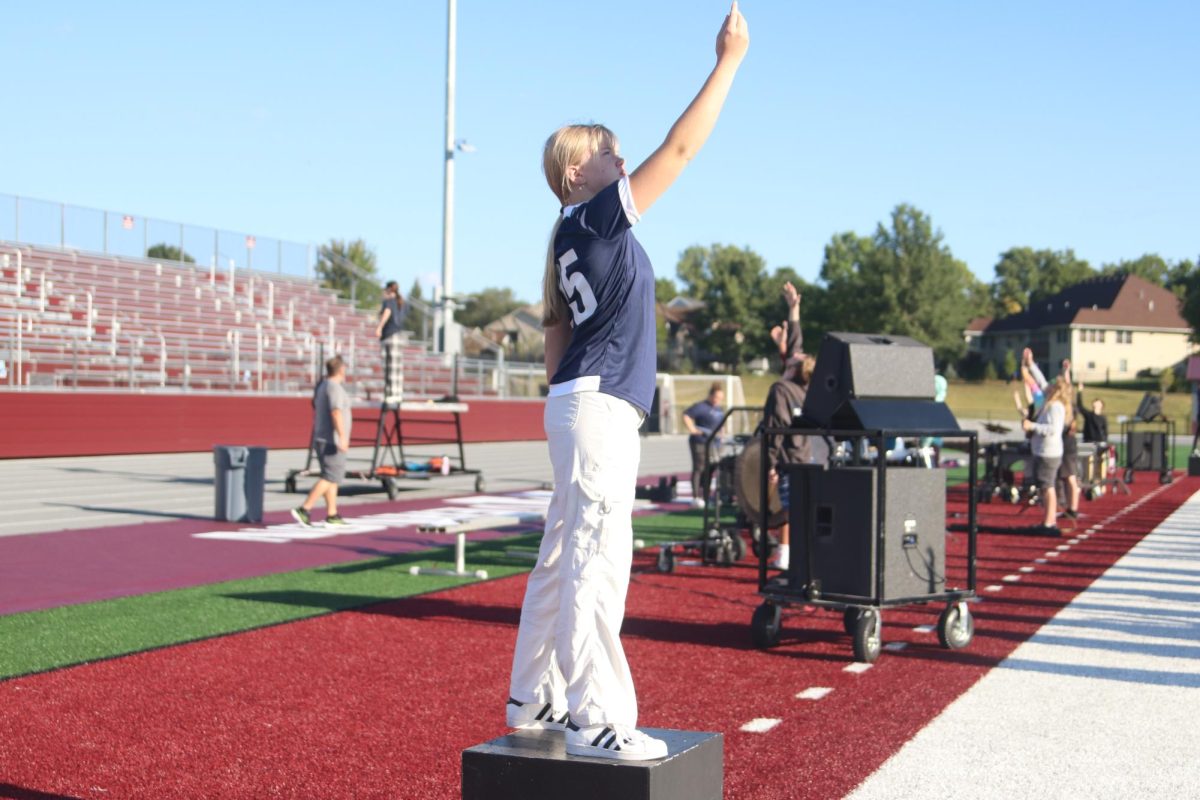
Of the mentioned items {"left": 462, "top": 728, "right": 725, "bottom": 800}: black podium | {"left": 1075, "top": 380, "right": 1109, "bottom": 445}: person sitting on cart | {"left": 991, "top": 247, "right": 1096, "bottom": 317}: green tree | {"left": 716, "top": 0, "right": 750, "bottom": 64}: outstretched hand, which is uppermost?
{"left": 991, "top": 247, "right": 1096, "bottom": 317}: green tree

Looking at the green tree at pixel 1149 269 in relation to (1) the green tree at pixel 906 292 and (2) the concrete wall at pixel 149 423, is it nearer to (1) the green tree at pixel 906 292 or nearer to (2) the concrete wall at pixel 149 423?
(1) the green tree at pixel 906 292

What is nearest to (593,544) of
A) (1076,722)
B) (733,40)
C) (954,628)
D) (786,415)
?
(733,40)

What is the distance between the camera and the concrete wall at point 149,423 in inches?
1004

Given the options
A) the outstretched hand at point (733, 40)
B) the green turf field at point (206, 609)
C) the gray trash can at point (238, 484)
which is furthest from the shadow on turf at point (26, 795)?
the gray trash can at point (238, 484)

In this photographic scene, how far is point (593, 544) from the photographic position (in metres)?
3.58

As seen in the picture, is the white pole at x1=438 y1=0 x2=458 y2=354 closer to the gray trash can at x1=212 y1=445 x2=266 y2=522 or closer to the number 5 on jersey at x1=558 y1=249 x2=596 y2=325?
the gray trash can at x1=212 y1=445 x2=266 y2=522

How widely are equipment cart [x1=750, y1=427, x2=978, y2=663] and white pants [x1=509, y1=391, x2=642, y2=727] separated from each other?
12.6ft

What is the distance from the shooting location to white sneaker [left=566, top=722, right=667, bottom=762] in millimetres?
3467

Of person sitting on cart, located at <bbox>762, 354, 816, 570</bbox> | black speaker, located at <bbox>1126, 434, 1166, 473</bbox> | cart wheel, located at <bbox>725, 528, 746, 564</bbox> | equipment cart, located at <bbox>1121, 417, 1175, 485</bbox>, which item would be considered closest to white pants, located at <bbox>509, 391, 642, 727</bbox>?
person sitting on cart, located at <bbox>762, 354, 816, 570</bbox>

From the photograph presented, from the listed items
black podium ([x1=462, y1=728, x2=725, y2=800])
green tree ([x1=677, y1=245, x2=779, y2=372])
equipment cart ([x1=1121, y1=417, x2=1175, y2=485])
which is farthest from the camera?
green tree ([x1=677, y1=245, x2=779, y2=372])

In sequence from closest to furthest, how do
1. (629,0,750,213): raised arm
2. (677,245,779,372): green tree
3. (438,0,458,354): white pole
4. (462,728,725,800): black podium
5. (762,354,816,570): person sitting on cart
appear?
(462,728,725,800): black podium → (629,0,750,213): raised arm → (762,354,816,570): person sitting on cart → (438,0,458,354): white pole → (677,245,779,372): green tree

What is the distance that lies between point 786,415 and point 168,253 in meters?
31.2

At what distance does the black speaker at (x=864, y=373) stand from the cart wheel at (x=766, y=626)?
46.2 inches

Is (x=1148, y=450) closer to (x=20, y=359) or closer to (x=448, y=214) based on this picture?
(x=448, y=214)
